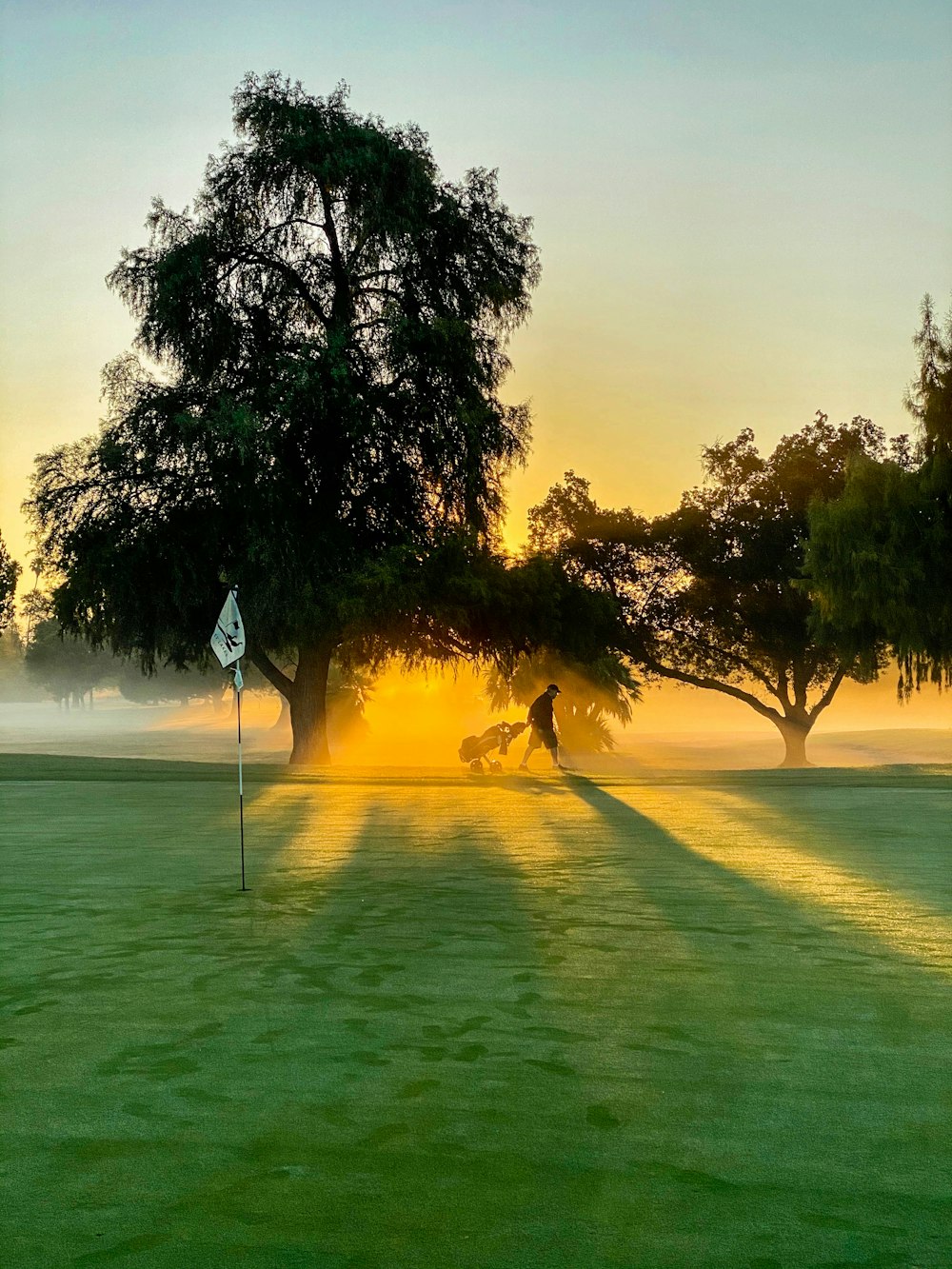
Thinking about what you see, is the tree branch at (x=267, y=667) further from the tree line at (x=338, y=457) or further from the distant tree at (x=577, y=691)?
the distant tree at (x=577, y=691)

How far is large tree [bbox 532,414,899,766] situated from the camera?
2186 inches

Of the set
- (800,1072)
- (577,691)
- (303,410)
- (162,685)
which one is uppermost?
(303,410)

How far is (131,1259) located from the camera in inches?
180

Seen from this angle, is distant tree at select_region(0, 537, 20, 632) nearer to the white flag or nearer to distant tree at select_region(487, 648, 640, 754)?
distant tree at select_region(487, 648, 640, 754)

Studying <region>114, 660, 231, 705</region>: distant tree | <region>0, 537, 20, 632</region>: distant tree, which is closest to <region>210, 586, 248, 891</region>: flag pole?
<region>0, 537, 20, 632</region>: distant tree

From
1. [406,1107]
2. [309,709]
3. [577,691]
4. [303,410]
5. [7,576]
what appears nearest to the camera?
[406,1107]

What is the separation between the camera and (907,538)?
40.3 meters

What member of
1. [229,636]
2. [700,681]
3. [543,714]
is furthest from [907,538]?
[229,636]

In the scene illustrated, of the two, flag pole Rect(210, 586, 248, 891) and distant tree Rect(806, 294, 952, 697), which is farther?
distant tree Rect(806, 294, 952, 697)

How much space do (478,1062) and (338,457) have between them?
32162mm

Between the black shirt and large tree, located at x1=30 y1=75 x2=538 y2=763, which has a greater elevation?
large tree, located at x1=30 y1=75 x2=538 y2=763

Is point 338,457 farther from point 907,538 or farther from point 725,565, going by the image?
point 725,565

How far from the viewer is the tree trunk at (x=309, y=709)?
40250 mm

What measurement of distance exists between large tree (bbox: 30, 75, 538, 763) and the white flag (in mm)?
19584
